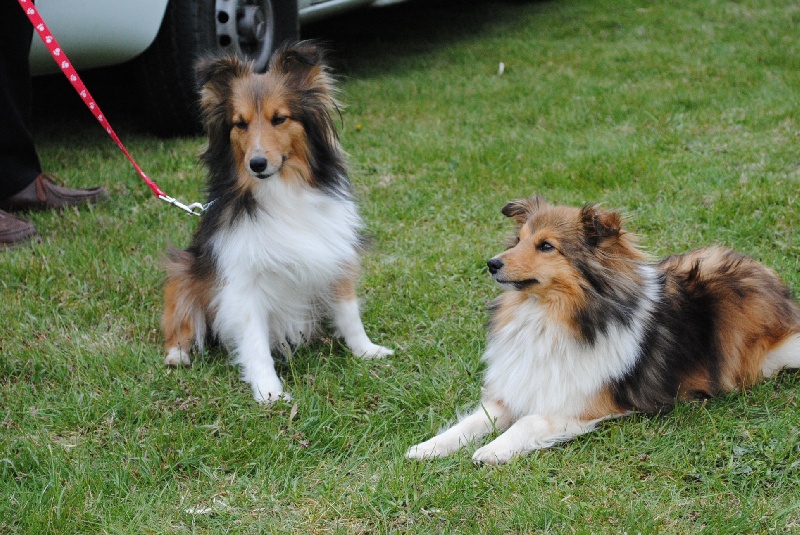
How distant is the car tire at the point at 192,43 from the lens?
19.1 feet

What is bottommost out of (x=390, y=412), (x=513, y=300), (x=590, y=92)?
(x=590, y=92)

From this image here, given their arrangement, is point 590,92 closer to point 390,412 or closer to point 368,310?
point 368,310

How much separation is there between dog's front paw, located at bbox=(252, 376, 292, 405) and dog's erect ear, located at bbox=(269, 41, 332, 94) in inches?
49.1

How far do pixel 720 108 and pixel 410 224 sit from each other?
3280 millimetres

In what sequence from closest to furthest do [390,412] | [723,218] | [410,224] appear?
[390,412]
[723,218]
[410,224]

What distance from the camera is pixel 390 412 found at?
11.1ft

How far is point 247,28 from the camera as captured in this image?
6195 millimetres

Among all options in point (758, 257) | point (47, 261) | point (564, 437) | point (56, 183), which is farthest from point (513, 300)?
point (56, 183)

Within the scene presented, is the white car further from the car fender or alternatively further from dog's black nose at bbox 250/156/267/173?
dog's black nose at bbox 250/156/267/173

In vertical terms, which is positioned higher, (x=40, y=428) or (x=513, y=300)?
(x=513, y=300)

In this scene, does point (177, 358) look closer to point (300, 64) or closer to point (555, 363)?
point (300, 64)

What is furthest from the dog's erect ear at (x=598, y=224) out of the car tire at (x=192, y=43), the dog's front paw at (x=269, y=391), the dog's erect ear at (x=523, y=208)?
the car tire at (x=192, y=43)

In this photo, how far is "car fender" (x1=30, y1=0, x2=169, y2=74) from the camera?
5.17 meters

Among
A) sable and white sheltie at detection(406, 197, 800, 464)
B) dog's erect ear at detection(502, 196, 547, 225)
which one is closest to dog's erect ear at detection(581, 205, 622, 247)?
sable and white sheltie at detection(406, 197, 800, 464)
